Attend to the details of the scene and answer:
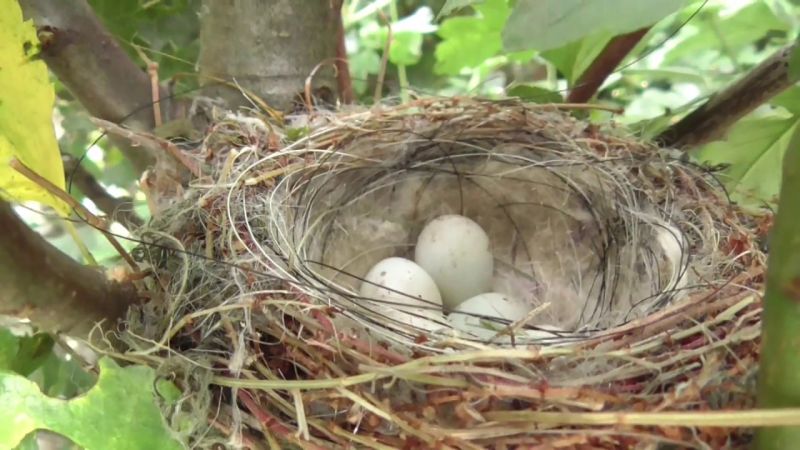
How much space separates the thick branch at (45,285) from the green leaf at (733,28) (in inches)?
27.3

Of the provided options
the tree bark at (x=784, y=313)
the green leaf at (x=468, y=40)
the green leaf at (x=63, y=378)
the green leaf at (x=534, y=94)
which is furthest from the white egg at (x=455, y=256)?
the tree bark at (x=784, y=313)

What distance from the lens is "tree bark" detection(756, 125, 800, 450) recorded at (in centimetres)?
32

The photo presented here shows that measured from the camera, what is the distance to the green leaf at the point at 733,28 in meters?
0.84

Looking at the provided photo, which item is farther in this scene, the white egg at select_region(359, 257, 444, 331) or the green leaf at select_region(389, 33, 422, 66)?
the green leaf at select_region(389, 33, 422, 66)

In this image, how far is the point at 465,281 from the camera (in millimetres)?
846

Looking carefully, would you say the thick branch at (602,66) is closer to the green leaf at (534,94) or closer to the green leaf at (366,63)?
the green leaf at (534,94)

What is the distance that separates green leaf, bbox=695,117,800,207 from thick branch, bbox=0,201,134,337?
62cm

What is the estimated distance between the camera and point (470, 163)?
2.82 ft

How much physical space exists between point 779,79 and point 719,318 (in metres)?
0.28

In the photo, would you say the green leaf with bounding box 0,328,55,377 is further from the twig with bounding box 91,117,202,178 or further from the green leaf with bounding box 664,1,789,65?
the green leaf with bounding box 664,1,789,65

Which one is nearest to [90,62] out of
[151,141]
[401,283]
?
[151,141]

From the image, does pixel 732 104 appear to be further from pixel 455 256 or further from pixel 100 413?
pixel 100 413

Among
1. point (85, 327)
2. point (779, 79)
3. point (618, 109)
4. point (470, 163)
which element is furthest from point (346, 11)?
point (85, 327)

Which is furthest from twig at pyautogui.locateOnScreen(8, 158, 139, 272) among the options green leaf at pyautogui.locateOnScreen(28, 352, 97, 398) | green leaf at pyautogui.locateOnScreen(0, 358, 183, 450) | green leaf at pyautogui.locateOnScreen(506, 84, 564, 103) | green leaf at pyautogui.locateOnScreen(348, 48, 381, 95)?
green leaf at pyautogui.locateOnScreen(348, 48, 381, 95)
